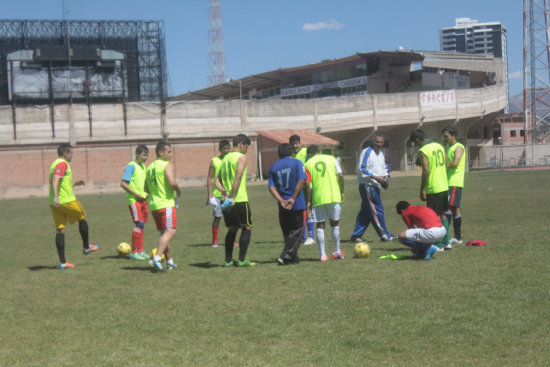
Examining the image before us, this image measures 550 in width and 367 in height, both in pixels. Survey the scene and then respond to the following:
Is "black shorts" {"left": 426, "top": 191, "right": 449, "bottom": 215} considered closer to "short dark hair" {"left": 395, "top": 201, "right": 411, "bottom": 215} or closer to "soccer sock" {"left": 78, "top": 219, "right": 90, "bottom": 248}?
"short dark hair" {"left": 395, "top": 201, "right": 411, "bottom": 215}

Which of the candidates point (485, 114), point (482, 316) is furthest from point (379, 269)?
point (485, 114)

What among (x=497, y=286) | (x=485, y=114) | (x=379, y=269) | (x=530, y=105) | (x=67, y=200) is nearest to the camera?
(x=497, y=286)

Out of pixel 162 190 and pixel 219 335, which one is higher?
pixel 162 190

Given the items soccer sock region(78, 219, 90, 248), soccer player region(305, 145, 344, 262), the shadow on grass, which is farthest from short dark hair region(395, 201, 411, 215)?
the shadow on grass

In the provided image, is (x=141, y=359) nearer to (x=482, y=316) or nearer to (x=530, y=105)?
(x=482, y=316)

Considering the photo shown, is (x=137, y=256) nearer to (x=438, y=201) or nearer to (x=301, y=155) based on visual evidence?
(x=301, y=155)

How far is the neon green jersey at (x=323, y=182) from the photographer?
33.3 feet

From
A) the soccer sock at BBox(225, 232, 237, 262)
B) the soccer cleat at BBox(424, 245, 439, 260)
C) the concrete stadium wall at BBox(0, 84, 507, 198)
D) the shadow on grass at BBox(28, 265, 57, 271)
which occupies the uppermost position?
the concrete stadium wall at BBox(0, 84, 507, 198)

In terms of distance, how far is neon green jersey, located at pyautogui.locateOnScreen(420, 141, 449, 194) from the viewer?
1068 centimetres

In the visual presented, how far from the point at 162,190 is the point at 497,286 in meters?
4.89

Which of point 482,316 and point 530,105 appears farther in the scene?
point 530,105

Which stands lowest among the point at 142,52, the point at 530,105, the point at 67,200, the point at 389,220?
the point at 389,220

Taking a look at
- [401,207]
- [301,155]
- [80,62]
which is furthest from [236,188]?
[80,62]

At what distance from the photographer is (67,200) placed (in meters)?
10.8
